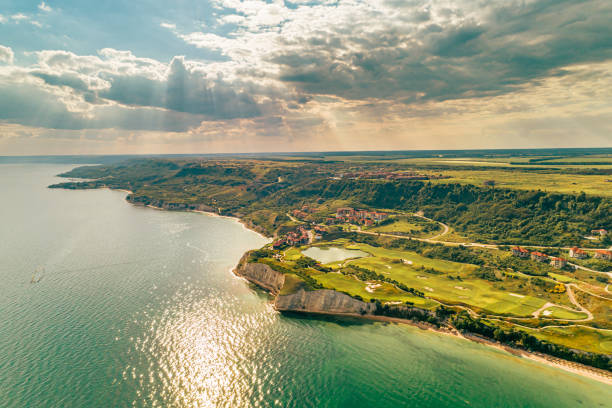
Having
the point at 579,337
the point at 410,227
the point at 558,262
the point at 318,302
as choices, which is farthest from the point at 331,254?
the point at 558,262


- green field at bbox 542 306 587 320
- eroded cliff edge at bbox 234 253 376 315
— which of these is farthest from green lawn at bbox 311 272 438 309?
green field at bbox 542 306 587 320

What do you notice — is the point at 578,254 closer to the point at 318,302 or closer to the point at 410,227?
the point at 410,227

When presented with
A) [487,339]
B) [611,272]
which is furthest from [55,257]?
[611,272]

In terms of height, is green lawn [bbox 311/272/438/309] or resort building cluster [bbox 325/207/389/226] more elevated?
resort building cluster [bbox 325/207/389/226]

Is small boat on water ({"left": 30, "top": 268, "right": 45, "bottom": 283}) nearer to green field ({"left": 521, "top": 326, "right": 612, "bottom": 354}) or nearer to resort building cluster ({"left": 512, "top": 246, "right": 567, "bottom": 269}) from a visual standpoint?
green field ({"left": 521, "top": 326, "right": 612, "bottom": 354})

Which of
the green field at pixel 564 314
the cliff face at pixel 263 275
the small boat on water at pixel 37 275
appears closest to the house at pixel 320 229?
the cliff face at pixel 263 275
